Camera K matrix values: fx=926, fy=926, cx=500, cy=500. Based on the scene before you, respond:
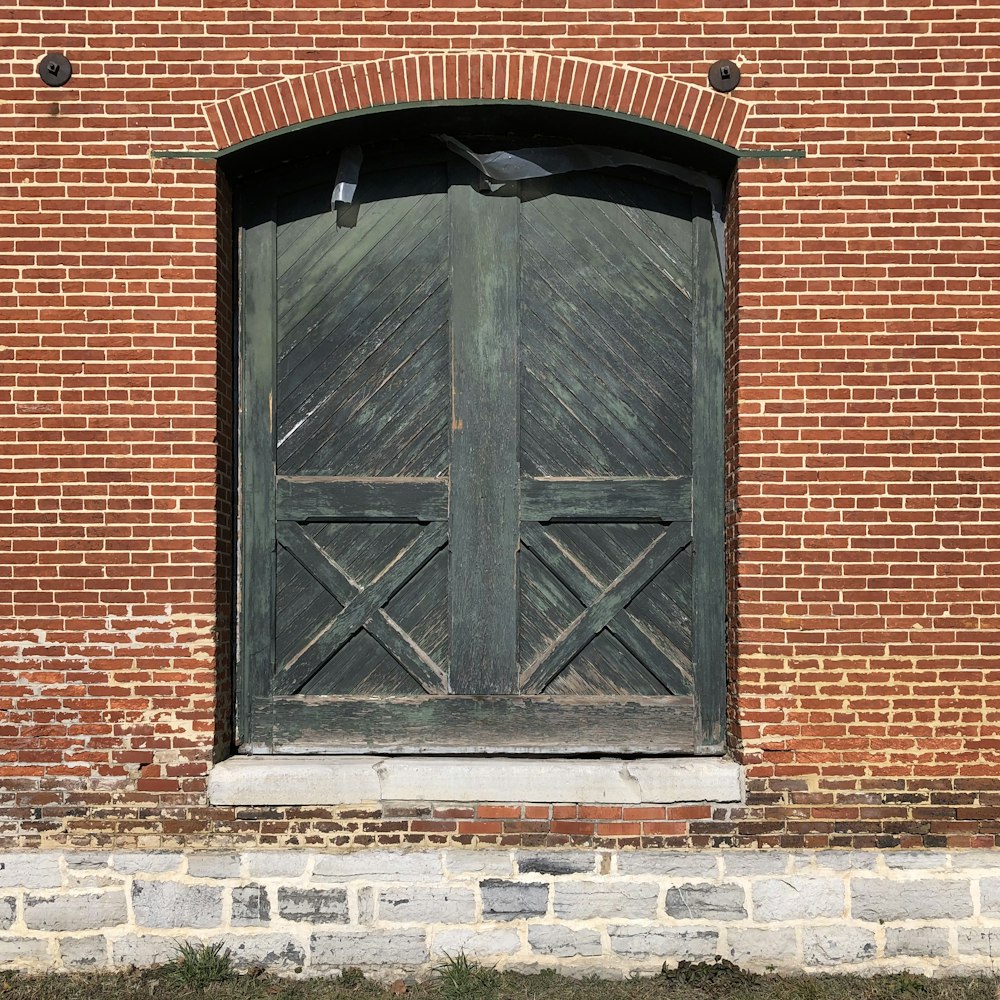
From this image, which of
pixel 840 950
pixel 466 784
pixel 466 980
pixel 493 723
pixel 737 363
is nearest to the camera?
pixel 466 980

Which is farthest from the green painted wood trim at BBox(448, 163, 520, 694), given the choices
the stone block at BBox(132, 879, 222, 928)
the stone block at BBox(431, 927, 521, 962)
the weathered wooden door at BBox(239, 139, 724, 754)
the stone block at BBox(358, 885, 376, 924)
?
the stone block at BBox(132, 879, 222, 928)

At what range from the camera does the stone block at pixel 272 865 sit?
477 cm

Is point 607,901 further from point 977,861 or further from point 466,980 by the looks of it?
point 977,861

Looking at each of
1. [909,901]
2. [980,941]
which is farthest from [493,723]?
[980,941]

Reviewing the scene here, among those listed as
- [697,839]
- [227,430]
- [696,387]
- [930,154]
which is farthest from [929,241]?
[227,430]

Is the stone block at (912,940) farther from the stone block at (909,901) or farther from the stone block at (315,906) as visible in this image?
the stone block at (315,906)

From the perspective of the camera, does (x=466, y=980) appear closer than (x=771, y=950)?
Yes

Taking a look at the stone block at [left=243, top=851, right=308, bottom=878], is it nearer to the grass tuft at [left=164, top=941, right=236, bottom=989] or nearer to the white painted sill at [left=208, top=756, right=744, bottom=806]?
the white painted sill at [left=208, top=756, right=744, bottom=806]

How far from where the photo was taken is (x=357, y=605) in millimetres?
5223

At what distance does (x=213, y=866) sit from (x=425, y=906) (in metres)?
1.11

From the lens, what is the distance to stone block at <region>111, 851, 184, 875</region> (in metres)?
4.75

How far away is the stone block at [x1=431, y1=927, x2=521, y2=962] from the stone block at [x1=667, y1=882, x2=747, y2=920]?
83 cm

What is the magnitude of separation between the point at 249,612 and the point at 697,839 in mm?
2718

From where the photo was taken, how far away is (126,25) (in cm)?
490
